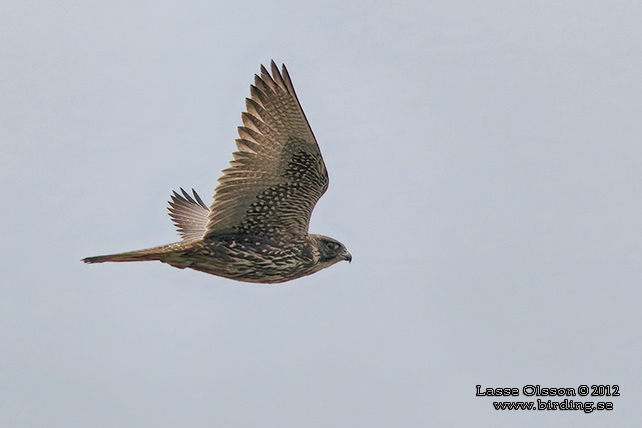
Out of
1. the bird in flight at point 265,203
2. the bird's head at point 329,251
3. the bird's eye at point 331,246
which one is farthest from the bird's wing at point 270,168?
the bird's eye at point 331,246

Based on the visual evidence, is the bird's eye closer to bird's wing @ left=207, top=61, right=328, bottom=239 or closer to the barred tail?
bird's wing @ left=207, top=61, right=328, bottom=239

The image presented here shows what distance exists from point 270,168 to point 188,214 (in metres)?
3.88

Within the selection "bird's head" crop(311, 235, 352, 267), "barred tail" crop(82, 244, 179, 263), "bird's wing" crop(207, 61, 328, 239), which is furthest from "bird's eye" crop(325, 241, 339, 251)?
"barred tail" crop(82, 244, 179, 263)

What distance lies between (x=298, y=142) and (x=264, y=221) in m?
1.21

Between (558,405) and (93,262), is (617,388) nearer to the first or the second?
(558,405)

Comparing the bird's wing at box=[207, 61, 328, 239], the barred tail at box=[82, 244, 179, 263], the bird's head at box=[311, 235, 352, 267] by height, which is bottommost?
the barred tail at box=[82, 244, 179, 263]

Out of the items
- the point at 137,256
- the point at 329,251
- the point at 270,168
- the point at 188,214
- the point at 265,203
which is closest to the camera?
the point at 137,256

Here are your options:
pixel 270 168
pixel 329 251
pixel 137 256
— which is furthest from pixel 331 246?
pixel 137 256

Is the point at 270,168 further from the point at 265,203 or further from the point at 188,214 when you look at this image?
the point at 188,214

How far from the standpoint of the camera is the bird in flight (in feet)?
44.1

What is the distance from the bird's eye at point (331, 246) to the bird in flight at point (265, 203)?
0.10 m

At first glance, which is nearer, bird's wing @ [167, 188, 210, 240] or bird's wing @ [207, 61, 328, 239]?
bird's wing @ [207, 61, 328, 239]

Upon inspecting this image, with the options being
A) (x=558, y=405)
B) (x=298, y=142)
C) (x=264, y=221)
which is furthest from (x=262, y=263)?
(x=558, y=405)

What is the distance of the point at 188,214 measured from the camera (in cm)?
1725
